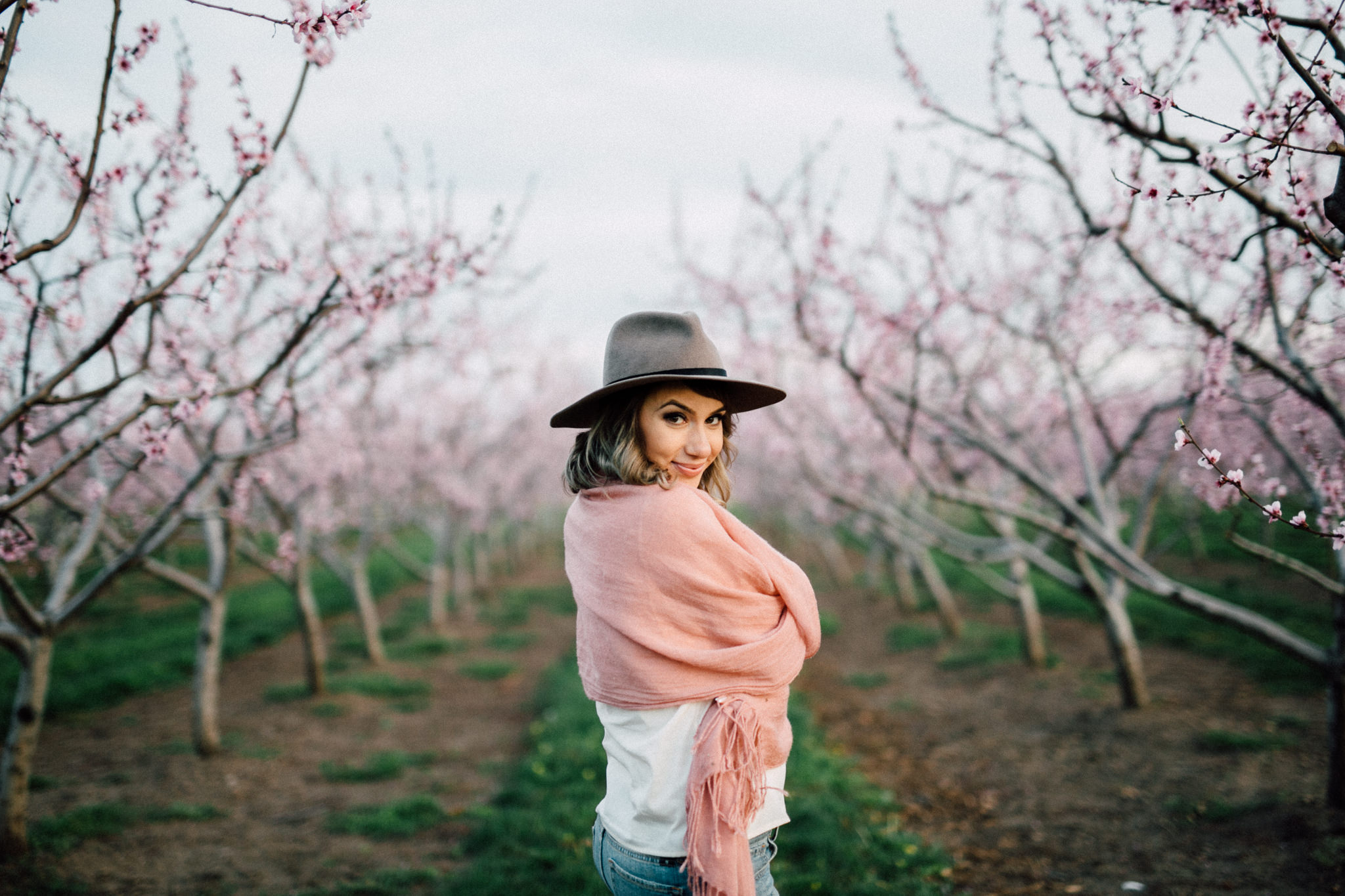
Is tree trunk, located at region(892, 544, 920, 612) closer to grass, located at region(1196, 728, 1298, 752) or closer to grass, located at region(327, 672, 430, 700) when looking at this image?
grass, located at region(1196, 728, 1298, 752)

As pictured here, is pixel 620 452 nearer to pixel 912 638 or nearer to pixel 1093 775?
pixel 1093 775

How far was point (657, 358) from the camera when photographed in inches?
71.8

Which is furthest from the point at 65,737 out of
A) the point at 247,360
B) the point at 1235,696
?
the point at 1235,696

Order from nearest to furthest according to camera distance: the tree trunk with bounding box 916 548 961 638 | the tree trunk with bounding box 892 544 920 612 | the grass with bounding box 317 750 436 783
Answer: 1. the grass with bounding box 317 750 436 783
2. the tree trunk with bounding box 916 548 961 638
3. the tree trunk with bounding box 892 544 920 612

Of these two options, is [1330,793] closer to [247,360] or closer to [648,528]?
[648,528]

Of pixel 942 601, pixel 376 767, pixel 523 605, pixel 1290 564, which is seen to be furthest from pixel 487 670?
pixel 1290 564

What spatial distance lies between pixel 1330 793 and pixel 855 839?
2.54 meters

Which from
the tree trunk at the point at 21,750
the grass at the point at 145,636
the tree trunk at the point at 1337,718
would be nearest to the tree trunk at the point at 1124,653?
the tree trunk at the point at 1337,718

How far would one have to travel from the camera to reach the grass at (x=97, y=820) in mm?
4438

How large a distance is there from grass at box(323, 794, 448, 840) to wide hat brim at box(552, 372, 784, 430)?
4.07 m

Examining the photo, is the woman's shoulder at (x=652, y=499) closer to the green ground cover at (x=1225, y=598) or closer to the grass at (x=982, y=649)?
the green ground cover at (x=1225, y=598)

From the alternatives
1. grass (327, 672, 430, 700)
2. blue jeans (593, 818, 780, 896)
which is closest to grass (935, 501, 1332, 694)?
blue jeans (593, 818, 780, 896)

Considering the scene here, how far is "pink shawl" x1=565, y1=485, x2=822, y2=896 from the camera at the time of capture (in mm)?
1570

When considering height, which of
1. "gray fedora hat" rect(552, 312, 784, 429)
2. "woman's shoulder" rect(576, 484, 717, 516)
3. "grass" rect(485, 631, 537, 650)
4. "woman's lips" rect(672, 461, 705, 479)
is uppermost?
"gray fedora hat" rect(552, 312, 784, 429)
